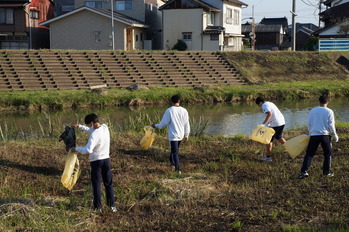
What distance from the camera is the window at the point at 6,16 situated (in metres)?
39.5

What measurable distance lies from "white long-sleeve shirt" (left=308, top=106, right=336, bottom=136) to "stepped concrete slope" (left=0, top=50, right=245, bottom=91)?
63.0 feet

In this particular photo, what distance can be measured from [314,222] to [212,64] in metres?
26.3

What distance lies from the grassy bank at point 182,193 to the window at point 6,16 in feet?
102

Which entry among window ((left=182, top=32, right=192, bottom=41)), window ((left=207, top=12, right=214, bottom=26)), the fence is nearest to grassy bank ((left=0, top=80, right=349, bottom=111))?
the fence

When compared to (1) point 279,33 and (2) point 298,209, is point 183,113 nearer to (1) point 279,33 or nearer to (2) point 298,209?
(2) point 298,209

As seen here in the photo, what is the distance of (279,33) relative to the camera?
6400cm

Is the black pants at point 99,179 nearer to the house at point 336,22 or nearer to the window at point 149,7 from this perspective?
the window at point 149,7

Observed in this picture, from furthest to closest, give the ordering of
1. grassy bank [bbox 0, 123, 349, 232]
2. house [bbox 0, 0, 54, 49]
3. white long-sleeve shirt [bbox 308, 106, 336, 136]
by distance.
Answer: house [bbox 0, 0, 54, 49] → white long-sleeve shirt [bbox 308, 106, 336, 136] → grassy bank [bbox 0, 123, 349, 232]

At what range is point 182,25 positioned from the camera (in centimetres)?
4016

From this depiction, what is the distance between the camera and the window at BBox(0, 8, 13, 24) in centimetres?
3947

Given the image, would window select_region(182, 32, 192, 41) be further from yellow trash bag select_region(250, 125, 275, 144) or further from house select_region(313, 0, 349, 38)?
yellow trash bag select_region(250, 125, 275, 144)

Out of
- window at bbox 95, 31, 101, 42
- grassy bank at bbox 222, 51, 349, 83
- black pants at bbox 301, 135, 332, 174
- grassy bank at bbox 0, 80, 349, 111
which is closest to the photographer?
black pants at bbox 301, 135, 332, 174

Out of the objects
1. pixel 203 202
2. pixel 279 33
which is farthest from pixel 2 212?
pixel 279 33

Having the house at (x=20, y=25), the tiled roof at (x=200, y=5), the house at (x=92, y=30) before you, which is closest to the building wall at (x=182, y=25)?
the tiled roof at (x=200, y=5)
